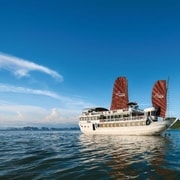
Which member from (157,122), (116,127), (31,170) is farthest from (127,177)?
(116,127)

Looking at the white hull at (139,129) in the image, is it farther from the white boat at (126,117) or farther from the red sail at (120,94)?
the red sail at (120,94)

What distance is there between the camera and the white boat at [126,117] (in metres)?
62.6

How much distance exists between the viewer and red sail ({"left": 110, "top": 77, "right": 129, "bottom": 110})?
79.9m

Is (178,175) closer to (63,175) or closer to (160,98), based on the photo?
(63,175)

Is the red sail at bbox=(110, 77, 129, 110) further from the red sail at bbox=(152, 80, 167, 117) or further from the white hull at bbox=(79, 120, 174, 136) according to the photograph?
the red sail at bbox=(152, 80, 167, 117)

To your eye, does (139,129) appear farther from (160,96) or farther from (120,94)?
(120,94)

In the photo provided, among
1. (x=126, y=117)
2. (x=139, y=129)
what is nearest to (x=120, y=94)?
(x=126, y=117)

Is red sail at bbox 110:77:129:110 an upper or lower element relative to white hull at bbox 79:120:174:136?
upper

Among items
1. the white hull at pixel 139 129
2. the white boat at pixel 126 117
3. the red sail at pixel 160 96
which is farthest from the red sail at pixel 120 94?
the red sail at pixel 160 96

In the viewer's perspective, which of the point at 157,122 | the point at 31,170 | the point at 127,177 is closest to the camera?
the point at 127,177

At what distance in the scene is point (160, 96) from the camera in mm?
69562

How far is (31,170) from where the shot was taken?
16016mm

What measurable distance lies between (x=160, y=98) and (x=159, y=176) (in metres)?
57.0

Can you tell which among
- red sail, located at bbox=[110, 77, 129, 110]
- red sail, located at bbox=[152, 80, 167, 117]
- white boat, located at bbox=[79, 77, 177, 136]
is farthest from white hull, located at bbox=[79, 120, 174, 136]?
red sail, located at bbox=[110, 77, 129, 110]
